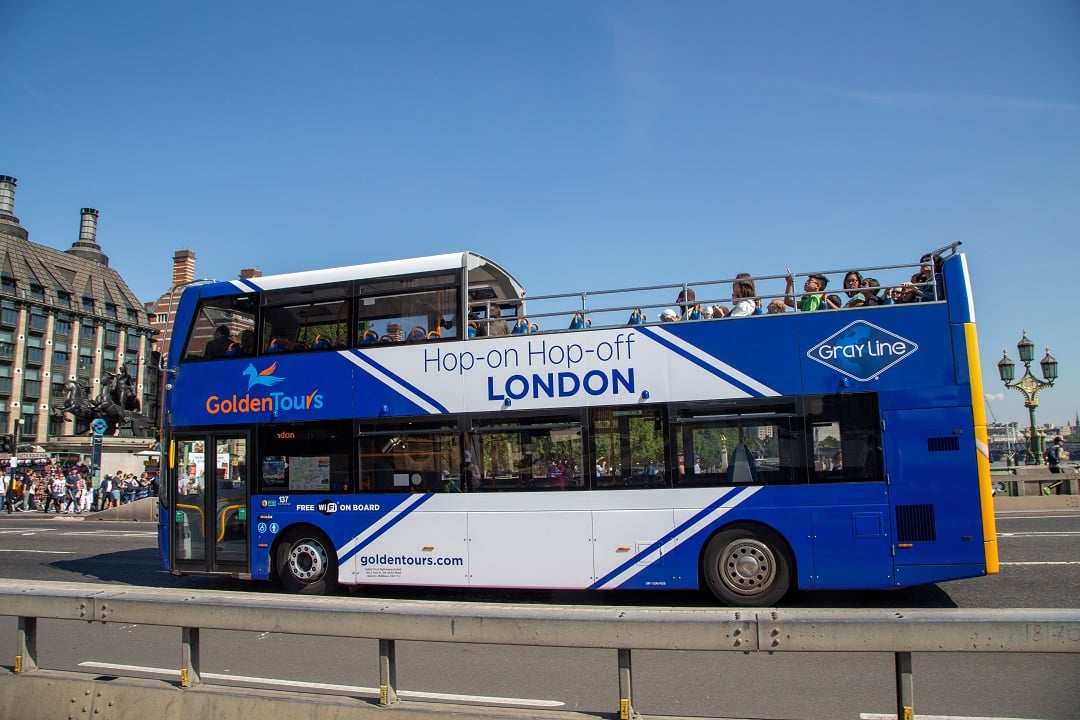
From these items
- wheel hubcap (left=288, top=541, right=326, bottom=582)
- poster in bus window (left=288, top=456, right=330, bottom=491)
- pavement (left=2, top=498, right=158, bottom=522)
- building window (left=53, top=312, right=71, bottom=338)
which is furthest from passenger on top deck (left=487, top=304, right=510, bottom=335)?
building window (left=53, top=312, right=71, bottom=338)

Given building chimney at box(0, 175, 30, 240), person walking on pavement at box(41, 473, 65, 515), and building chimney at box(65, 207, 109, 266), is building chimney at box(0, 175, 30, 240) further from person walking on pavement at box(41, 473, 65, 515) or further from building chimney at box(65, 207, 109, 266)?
person walking on pavement at box(41, 473, 65, 515)

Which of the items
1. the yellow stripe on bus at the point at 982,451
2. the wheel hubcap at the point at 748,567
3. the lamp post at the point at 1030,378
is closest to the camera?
the yellow stripe on bus at the point at 982,451

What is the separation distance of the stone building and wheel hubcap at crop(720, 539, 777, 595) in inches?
2672

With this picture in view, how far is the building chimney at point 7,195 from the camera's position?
95.4 meters

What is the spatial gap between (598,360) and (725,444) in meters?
1.79

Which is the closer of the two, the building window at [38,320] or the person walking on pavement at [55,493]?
the person walking on pavement at [55,493]

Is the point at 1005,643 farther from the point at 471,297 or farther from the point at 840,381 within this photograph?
the point at 471,297

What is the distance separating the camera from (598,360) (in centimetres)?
916

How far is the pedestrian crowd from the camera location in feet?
107

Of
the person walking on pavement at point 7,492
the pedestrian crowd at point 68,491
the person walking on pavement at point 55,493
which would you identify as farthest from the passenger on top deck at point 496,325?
the person walking on pavement at point 7,492

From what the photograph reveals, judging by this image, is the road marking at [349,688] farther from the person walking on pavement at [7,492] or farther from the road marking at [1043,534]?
the person walking on pavement at [7,492]

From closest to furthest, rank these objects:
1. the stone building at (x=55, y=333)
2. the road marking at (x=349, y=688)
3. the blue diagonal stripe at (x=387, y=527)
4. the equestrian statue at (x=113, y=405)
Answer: the road marking at (x=349, y=688) < the blue diagonal stripe at (x=387, y=527) < the equestrian statue at (x=113, y=405) < the stone building at (x=55, y=333)

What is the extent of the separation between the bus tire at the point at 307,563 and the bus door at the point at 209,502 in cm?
67

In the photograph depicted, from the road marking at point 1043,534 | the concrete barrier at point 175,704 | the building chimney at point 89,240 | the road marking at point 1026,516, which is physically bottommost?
the road marking at point 1043,534
